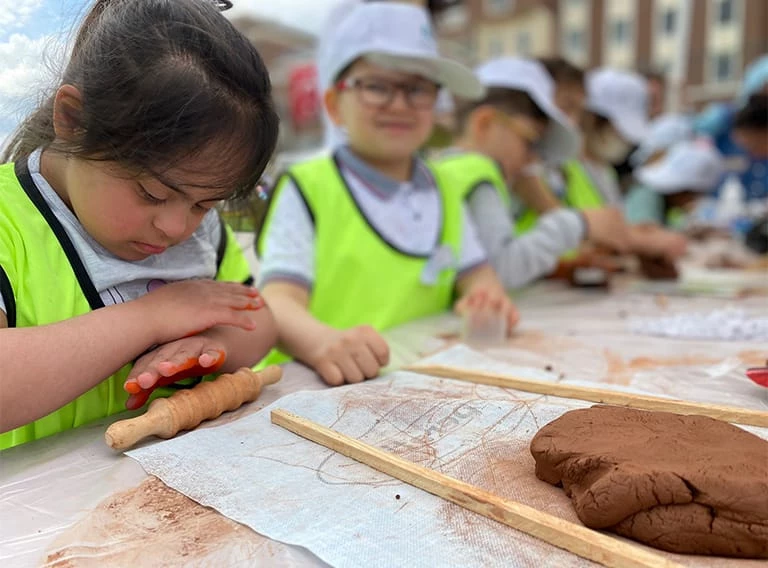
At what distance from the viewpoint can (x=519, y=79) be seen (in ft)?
6.99

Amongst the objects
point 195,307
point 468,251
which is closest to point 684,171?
point 468,251

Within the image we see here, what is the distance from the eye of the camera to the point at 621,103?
3121 mm

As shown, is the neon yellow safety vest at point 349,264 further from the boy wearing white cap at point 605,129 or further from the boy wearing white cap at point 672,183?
the boy wearing white cap at point 672,183

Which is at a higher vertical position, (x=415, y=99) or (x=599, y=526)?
(x=415, y=99)

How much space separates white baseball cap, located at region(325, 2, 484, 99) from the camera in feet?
4.58

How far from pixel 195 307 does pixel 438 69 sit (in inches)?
35.7

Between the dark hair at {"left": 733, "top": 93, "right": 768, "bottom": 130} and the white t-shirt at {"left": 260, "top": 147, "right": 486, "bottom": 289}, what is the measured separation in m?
3.05

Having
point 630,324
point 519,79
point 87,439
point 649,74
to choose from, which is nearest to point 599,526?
point 87,439

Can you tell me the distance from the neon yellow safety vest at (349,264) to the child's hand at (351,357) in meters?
0.42

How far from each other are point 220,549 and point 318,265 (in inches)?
36.4

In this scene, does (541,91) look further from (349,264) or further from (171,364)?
(171,364)

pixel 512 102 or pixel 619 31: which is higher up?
pixel 619 31

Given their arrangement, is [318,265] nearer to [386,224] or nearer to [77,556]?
[386,224]

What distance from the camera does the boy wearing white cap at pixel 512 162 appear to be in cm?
180
